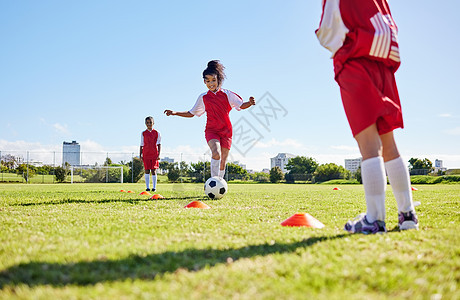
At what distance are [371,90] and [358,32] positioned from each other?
474 millimetres

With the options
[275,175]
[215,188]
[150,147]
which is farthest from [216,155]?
[275,175]

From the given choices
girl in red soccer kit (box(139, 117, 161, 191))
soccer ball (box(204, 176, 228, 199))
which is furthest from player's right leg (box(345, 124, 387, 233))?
girl in red soccer kit (box(139, 117, 161, 191))

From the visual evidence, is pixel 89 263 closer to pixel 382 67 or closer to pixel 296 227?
pixel 296 227

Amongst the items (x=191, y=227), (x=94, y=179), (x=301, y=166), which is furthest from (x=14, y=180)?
(x=301, y=166)

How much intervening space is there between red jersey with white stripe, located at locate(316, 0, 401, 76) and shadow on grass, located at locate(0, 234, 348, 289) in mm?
1599

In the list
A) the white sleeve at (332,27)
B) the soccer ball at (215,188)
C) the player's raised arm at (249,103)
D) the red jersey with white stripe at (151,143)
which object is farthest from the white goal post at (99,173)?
the white sleeve at (332,27)

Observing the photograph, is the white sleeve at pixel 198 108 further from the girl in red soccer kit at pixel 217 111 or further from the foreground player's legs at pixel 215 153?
the foreground player's legs at pixel 215 153

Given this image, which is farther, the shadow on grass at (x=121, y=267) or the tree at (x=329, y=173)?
the tree at (x=329, y=173)

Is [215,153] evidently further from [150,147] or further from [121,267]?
[121,267]

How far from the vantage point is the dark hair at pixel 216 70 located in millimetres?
7023

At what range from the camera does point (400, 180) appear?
273 centimetres

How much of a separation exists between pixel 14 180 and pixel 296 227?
3677 centimetres

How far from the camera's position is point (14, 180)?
32.7m

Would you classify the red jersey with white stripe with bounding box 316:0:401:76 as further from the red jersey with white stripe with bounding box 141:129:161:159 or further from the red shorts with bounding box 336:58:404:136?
the red jersey with white stripe with bounding box 141:129:161:159
